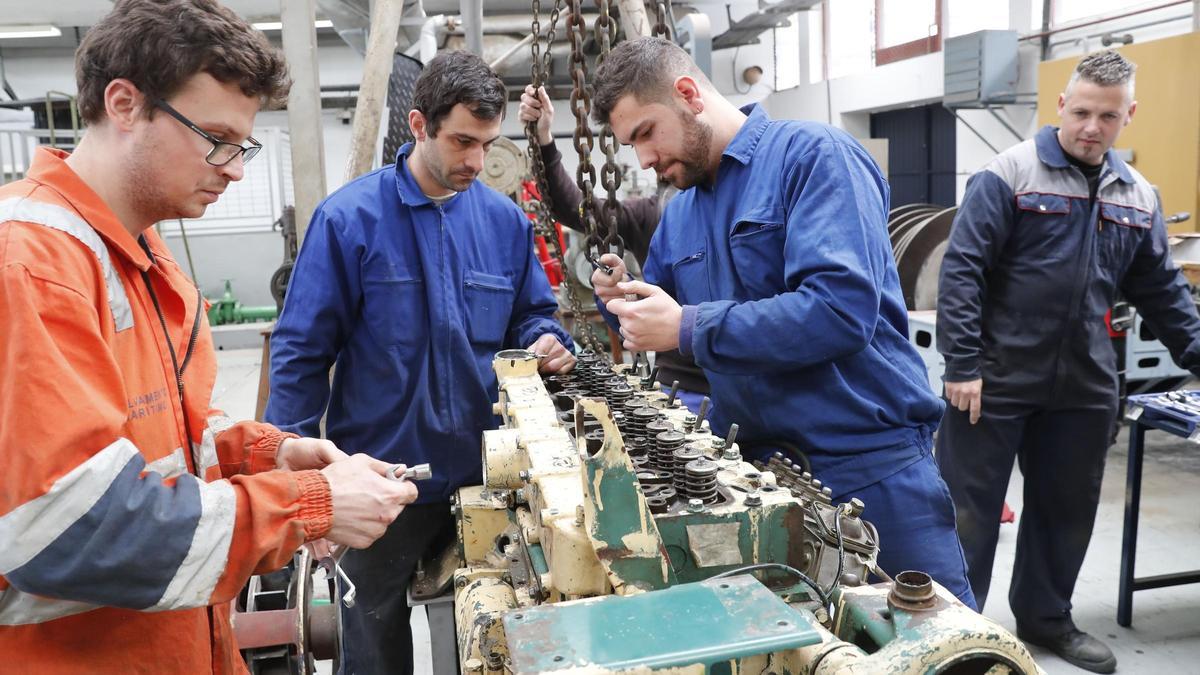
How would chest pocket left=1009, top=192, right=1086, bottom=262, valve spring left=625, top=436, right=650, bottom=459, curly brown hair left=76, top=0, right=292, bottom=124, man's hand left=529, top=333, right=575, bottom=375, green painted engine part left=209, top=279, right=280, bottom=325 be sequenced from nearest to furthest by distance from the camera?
1. curly brown hair left=76, top=0, right=292, bottom=124
2. valve spring left=625, top=436, right=650, bottom=459
3. man's hand left=529, top=333, right=575, bottom=375
4. chest pocket left=1009, top=192, right=1086, bottom=262
5. green painted engine part left=209, top=279, right=280, bottom=325

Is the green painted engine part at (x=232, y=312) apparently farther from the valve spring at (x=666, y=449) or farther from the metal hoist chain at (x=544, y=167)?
the valve spring at (x=666, y=449)

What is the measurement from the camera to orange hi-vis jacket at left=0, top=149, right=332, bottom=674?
2.75 feet

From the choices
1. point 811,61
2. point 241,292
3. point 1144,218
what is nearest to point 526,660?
point 1144,218

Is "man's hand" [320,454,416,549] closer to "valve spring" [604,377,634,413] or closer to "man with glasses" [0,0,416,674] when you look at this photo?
"man with glasses" [0,0,416,674]

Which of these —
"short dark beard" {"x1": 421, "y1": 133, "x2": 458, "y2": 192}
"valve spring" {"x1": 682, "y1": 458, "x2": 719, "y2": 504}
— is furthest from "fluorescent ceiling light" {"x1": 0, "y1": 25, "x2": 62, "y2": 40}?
"valve spring" {"x1": 682, "y1": 458, "x2": 719, "y2": 504}

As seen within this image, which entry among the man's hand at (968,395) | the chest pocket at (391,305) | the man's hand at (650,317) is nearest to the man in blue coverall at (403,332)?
the chest pocket at (391,305)

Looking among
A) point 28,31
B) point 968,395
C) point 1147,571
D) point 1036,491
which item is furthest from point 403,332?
point 28,31

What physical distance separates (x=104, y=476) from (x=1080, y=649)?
2.59 meters

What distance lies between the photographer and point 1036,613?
2.57m

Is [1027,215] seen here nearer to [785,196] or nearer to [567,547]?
[785,196]

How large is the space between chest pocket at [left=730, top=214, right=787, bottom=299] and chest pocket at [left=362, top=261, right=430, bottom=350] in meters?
0.73

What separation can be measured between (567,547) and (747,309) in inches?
22.1

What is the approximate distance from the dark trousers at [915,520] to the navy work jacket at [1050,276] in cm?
102

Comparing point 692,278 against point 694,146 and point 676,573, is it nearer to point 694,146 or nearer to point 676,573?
point 694,146
